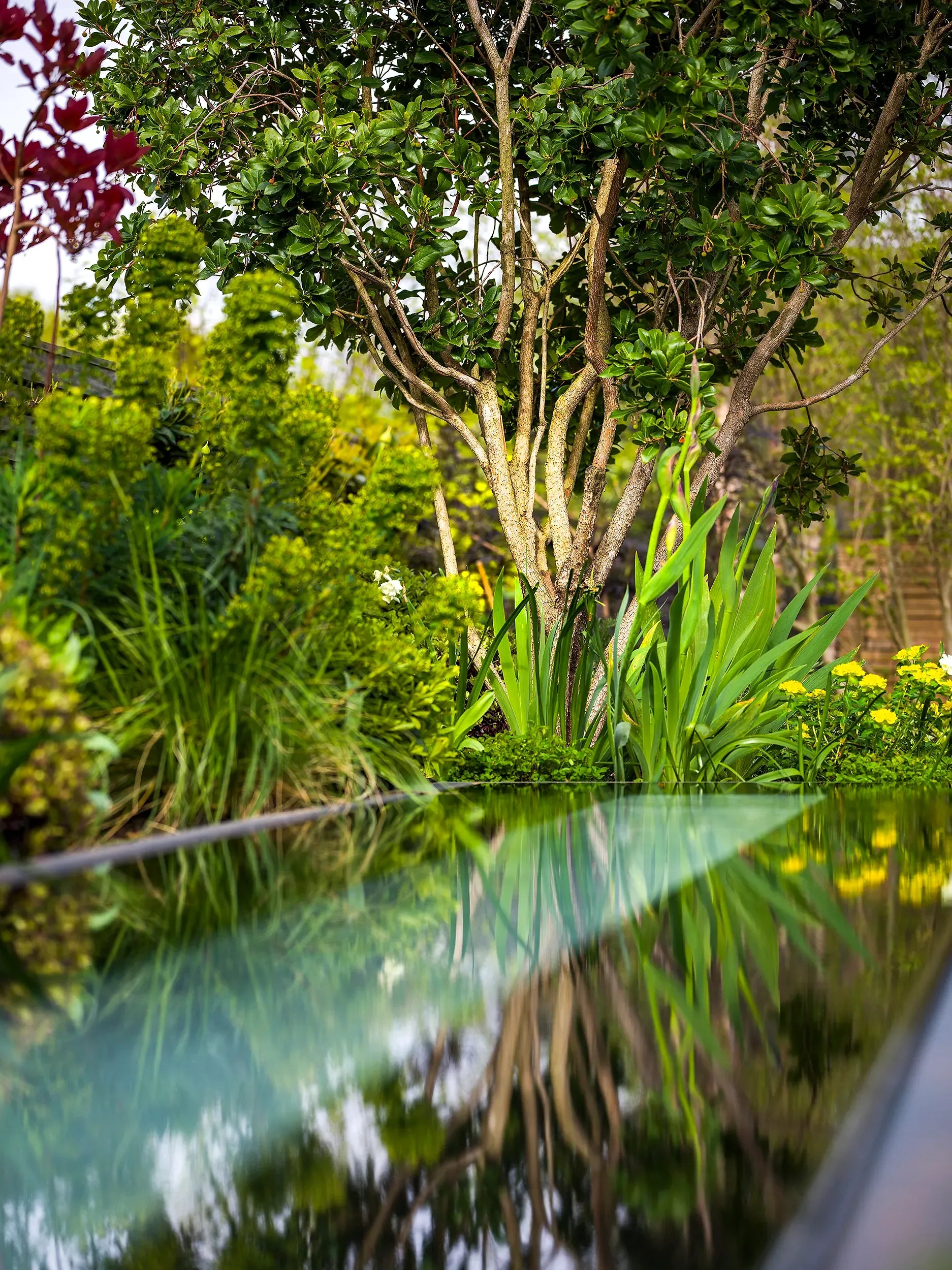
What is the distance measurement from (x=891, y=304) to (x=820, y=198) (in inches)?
85.7

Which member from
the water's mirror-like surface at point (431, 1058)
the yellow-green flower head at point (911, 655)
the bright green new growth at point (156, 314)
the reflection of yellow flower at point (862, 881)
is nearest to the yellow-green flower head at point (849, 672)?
the yellow-green flower head at point (911, 655)

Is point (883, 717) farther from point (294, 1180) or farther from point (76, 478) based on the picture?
point (294, 1180)

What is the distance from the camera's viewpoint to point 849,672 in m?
4.73

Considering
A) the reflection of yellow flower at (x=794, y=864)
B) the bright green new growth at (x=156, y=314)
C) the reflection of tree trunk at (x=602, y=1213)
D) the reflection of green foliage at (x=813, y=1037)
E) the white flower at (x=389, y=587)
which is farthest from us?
the white flower at (x=389, y=587)

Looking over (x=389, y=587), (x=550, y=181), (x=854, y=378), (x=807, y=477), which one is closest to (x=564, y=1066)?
(x=389, y=587)

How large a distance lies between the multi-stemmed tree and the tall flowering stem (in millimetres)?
1825

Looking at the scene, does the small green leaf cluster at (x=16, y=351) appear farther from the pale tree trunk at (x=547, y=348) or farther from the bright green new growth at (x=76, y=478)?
the pale tree trunk at (x=547, y=348)

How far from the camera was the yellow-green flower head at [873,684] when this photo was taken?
4.80m

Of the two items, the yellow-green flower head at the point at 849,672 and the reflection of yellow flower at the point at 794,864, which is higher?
the yellow-green flower head at the point at 849,672

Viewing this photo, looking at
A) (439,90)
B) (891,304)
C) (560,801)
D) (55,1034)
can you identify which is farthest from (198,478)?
(891,304)

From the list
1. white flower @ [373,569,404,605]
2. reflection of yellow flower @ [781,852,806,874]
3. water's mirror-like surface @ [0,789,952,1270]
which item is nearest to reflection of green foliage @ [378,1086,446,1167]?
water's mirror-like surface @ [0,789,952,1270]

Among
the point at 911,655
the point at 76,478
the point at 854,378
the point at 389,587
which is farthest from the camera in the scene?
the point at 854,378

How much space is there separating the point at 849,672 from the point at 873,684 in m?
0.18

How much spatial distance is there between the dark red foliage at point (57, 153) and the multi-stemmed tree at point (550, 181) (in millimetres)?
1830
